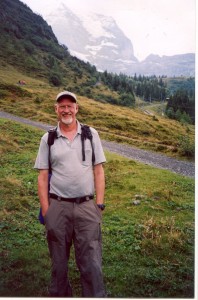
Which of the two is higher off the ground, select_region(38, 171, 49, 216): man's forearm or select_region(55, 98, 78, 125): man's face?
select_region(55, 98, 78, 125): man's face

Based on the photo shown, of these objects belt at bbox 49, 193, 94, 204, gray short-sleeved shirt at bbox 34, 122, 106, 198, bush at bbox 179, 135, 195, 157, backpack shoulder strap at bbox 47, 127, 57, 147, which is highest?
backpack shoulder strap at bbox 47, 127, 57, 147

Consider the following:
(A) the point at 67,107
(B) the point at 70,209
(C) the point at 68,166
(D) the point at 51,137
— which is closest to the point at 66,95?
(A) the point at 67,107

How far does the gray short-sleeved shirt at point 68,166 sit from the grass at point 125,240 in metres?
1.97

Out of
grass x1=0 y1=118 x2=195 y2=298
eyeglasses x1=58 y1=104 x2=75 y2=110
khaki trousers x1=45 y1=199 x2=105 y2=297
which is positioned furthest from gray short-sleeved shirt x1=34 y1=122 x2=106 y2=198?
grass x1=0 y1=118 x2=195 y2=298

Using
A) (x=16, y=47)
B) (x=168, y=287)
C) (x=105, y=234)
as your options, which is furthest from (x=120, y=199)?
(x=16, y=47)

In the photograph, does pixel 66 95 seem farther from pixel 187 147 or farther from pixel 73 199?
pixel 187 147

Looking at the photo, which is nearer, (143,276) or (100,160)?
(100,160)

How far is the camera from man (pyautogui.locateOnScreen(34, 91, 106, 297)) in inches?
179

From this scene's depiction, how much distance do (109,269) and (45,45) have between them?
11217cm

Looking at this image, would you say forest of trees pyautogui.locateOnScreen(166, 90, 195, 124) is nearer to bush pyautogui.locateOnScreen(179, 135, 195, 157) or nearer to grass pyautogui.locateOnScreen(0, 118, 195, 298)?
bush pyautogui.locateOnScreen(179, 135, 195, 157)

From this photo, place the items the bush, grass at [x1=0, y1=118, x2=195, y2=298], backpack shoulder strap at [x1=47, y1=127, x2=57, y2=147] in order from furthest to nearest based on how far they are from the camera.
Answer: the bush → grass at [x1=0, y1=118, x2=195, y2=298] → backpack shoulder strap at [x1=47, y1=127, x2=57, y2=147]

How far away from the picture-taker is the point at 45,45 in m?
111

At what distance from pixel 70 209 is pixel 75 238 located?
42cm

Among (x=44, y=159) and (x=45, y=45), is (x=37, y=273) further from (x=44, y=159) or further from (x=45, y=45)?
(x=45, y=45)
